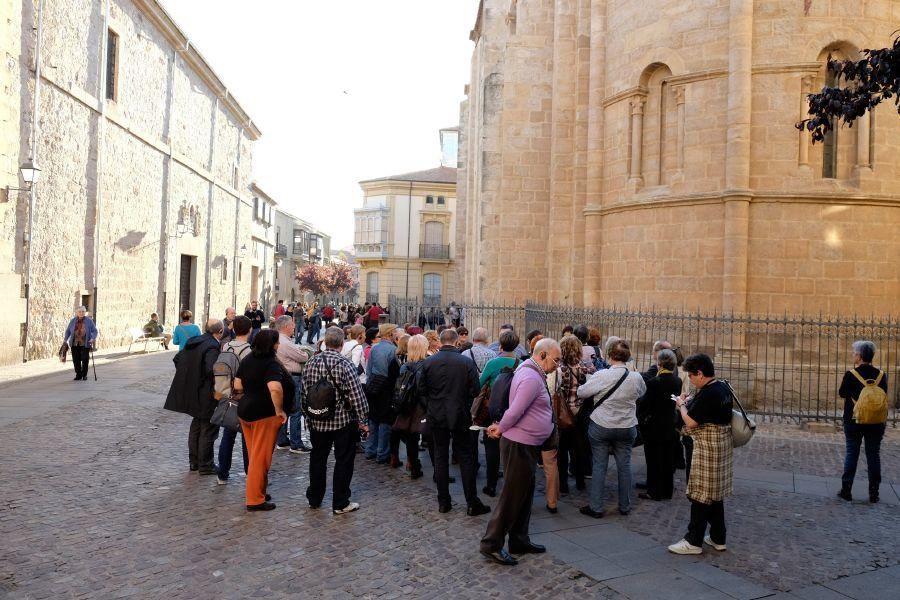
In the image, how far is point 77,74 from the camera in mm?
18406

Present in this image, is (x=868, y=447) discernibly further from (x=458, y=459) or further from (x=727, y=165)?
(x=727, y=165)

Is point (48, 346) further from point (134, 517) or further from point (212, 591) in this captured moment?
point (212, 591)

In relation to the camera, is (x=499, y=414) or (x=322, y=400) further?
(x=322, y=400)

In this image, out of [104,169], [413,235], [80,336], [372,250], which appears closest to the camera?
[80,336]

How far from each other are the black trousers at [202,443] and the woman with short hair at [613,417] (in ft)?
13.4

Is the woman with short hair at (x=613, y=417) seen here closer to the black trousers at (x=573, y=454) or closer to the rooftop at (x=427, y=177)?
the black trousers at (x=573, y=454)

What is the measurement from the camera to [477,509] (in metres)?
6.64

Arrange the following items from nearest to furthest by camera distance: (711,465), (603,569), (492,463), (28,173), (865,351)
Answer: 1. (603,569)
2. (711,465)
3. (865,351)
4. (492,463)
5. (28,173)

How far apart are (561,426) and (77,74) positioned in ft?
56.6

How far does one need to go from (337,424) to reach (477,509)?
155 centimetres

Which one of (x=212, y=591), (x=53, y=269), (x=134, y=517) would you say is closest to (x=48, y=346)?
(x=53, y=269)

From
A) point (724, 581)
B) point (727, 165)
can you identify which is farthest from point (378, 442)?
point (727, 165)

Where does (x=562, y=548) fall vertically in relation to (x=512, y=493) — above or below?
below

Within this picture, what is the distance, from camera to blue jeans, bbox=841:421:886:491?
289 inches
